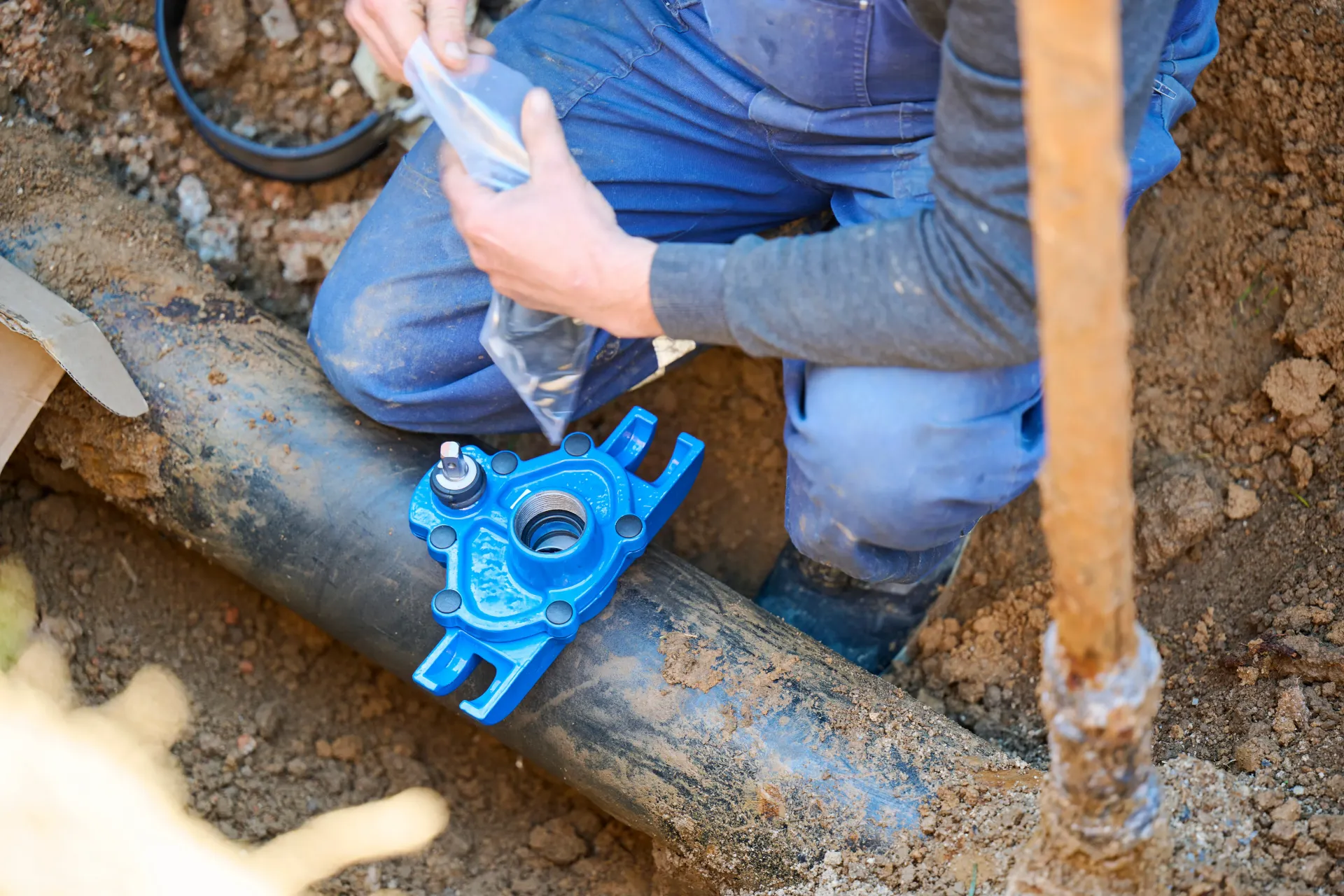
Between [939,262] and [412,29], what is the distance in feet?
2.54

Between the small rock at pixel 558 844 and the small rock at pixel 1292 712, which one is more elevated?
the small rock at pixel 1292 712

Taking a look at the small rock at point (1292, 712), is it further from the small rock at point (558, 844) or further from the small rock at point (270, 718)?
the small rock at point (270, 718)

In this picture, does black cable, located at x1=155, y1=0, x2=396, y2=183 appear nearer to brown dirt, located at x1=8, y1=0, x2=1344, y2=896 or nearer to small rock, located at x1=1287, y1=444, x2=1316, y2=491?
brown dirt, located at x1=8, y1=0, x2=1344, y2=896

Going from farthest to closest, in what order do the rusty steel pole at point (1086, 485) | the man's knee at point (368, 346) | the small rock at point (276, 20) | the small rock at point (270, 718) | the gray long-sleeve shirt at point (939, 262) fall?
the small rock at point (276, 20) < the small rock at point (270, 718) < the man's knee at point (368, 346) < the gray long-sleeve shirt at point (939, 262) < the rusty steel pole at point (1086, 485)

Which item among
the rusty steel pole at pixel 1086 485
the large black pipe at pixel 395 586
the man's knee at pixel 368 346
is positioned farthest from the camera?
the man's knee at pixel 368 346

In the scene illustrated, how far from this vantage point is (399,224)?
1640 mm

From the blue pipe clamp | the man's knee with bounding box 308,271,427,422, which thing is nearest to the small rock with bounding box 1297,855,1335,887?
the blue pipe clamp

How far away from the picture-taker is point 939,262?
3.57ft

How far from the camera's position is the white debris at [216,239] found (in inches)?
78.0

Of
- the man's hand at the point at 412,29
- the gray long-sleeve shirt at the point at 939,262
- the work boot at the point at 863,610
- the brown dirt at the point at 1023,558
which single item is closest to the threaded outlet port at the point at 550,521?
the brown dirt at the point at 1023,558

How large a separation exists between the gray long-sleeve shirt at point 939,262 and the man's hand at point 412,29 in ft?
1.45

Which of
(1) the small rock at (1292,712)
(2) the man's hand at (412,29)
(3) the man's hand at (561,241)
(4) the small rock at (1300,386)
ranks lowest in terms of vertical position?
(1) the small rock at (1292,712)

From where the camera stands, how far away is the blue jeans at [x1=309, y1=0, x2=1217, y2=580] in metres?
1.26

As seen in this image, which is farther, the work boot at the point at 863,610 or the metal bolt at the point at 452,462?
the work boot at the point at 863,610
